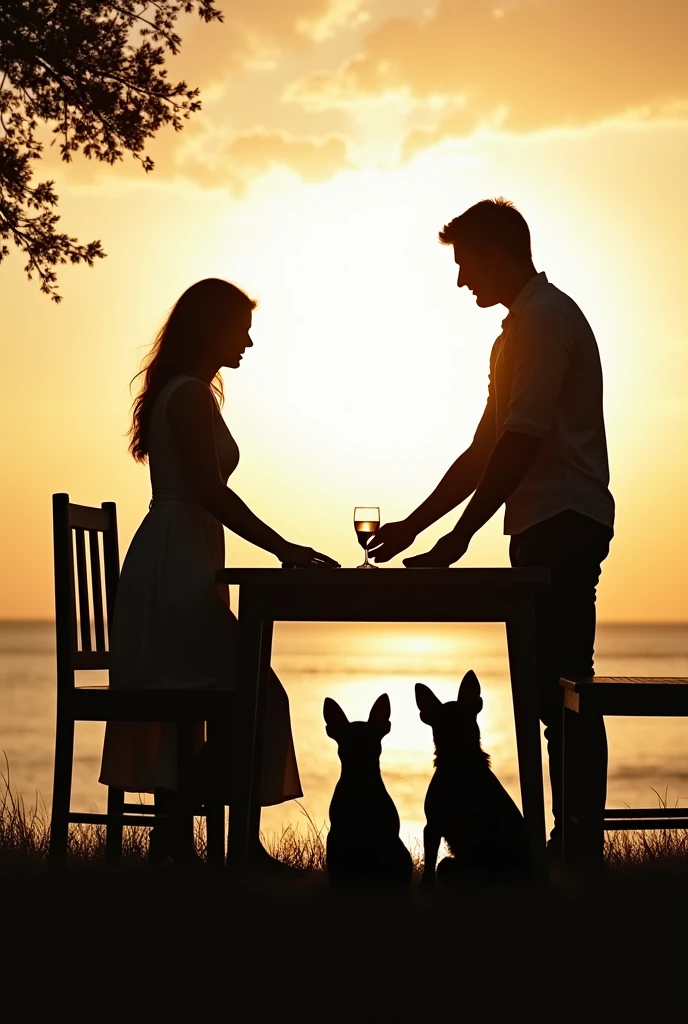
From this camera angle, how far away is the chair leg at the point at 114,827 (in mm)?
4461

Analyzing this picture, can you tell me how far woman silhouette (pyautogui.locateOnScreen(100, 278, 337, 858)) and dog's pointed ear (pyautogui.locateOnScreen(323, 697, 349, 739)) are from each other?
52 centimetres

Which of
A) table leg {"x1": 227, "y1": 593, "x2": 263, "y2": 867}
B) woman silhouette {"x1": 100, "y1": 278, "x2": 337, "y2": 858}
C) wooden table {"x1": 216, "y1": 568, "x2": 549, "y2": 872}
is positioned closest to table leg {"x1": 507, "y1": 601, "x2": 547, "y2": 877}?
wooden table {"x1": 216, "y1": 568, "x2": 549, "y2": 872}

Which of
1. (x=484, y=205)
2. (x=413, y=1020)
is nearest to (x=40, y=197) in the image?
(x=484, y=205)

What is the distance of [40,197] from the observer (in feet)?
24.8

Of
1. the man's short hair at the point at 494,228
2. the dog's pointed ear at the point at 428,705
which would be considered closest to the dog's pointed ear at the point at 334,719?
the dog's pointed ear at the point at 428,705

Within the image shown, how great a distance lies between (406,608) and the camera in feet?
11.8

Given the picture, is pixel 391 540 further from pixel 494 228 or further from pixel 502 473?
pixel 494 228

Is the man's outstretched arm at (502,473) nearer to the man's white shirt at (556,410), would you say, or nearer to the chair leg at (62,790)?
the man's white shirt at (556,410)

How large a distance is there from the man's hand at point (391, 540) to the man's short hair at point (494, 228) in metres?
0.97

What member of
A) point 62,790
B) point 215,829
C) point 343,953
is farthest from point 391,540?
point 343,953

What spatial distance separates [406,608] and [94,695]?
3.72 ft

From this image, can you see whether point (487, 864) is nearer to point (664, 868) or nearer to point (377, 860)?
point (377, 860)

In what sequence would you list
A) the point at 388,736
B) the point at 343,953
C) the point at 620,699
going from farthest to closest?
the point at 388,736
the point at 620,699
the point at 343,953

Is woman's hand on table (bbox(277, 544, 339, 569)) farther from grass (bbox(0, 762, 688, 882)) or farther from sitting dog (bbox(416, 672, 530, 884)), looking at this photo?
grass (bbox(0, 762, 688, 882))
